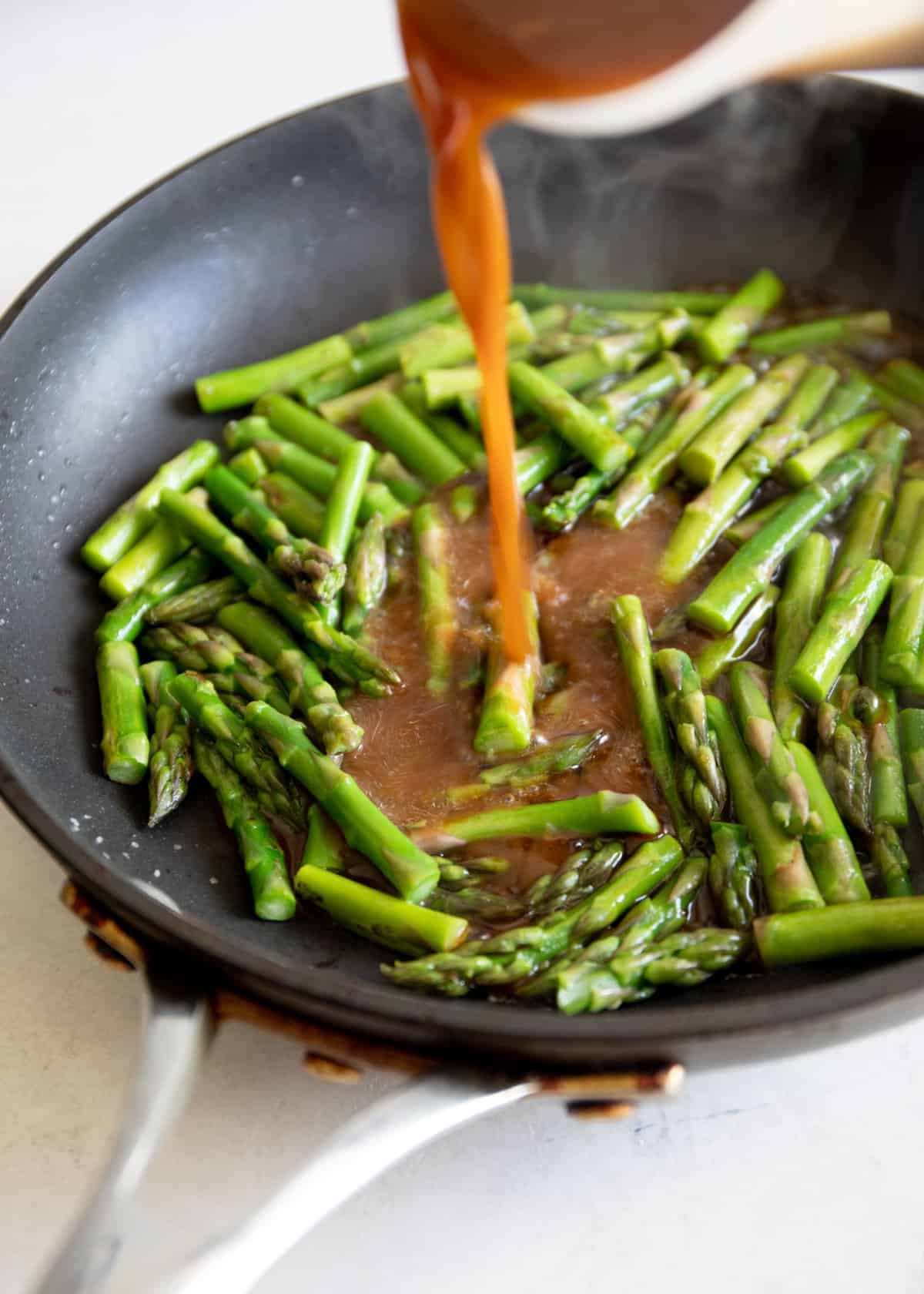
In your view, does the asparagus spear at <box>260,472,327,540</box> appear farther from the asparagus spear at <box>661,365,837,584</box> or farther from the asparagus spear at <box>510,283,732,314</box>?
the asparagus spear at <box>510,283,732,314</box>

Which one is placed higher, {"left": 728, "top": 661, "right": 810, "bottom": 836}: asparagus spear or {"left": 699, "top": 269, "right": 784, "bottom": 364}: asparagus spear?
{"left": 699, "top": 269, "right": 784, "bottom": 364}: asparagus spear

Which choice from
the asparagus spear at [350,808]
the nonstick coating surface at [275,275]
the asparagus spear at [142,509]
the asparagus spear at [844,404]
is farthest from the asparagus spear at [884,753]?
the asparagus spear at [142,509]

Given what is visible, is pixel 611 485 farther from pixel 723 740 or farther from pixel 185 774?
pixel 185 774

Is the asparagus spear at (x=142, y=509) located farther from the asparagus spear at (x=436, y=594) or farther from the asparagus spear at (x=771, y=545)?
the asparagus spear at (x=771, y=545)

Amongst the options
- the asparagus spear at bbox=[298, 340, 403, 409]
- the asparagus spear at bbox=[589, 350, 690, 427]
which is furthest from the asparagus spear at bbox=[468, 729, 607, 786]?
the asparagus spear at bbox=[298, 340, 403, 409]

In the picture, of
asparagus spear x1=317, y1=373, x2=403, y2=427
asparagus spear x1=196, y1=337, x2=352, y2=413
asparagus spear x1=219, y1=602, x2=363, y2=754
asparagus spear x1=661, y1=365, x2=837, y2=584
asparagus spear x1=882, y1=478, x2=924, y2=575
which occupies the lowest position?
asparagus spear x1=882, y1=478, x2=924, y2=575

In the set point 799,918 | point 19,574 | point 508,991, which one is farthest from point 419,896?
point 19,574
